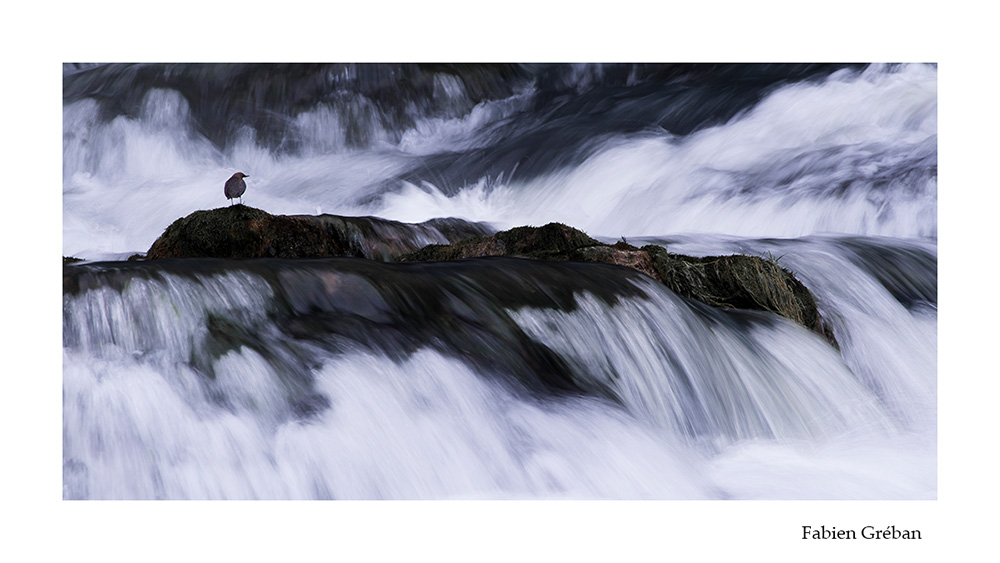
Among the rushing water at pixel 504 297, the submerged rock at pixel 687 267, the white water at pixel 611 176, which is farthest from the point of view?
the white water at pixel 611 176

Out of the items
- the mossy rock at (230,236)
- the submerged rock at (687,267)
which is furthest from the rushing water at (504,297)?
the mossy rock at (230,236)

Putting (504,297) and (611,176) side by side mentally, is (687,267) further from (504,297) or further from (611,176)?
(611,176)

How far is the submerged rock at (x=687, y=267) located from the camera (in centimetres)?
417

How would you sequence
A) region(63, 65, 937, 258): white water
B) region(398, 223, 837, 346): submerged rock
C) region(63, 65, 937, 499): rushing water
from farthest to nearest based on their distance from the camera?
region(63, 65, 937, 258): white water
region(398, 223, 837, 346): submerged rock
region(63, 65, 937, 499): rushing water

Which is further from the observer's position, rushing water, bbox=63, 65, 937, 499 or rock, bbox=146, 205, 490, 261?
rock, bbox=146, 205, 490, 261

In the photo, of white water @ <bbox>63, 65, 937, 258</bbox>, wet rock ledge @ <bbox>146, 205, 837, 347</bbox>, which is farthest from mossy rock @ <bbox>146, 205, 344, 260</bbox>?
white water @ <bbox>63, 65, 937, 258</bbox>

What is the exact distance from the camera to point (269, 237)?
4309mm

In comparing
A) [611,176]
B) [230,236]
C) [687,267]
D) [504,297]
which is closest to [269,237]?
[230,236]

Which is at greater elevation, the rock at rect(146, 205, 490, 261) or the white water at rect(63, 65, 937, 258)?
the white water at rect(63, 65, 937, 258)

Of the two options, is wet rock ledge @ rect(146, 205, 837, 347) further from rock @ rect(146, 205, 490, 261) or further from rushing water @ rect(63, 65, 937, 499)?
rushing water @ rect(63, 65, 937, 499)

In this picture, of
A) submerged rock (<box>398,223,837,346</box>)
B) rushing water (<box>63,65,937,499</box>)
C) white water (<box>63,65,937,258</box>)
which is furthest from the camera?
white water (<box>63,65,937,258</box>)

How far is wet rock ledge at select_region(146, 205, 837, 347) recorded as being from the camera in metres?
4.18

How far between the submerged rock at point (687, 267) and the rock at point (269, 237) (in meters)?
0.64

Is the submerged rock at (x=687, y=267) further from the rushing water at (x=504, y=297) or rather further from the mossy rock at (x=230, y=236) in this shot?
the mossy rock at (x=230, y=236)
